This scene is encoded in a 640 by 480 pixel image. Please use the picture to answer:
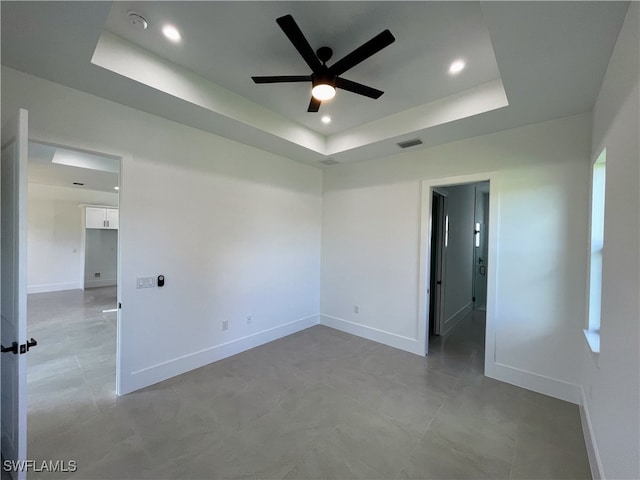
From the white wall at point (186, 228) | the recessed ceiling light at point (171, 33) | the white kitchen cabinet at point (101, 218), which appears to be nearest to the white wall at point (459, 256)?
the white wall at point (186, 228)

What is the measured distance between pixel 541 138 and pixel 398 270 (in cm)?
222

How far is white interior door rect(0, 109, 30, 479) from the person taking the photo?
1.53m

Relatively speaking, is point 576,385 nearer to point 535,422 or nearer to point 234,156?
point 535,422

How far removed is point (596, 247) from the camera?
90.0 inches

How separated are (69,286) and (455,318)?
10.1 metres

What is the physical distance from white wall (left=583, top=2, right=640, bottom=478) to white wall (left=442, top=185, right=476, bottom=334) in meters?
2.80

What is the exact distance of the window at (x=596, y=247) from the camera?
2256 mm

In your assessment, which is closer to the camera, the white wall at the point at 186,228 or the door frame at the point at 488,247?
the white wall at the point at 186,228

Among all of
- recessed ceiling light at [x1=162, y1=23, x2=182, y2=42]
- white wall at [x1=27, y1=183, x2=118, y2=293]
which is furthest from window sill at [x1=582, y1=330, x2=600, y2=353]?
white wall at [x1=27, y1=183, x2=118, y2=293]

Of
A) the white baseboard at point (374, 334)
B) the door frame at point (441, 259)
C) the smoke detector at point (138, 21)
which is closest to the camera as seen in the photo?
the smoke detector at point (138, 21)

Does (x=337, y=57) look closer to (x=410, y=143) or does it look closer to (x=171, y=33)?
(x=171, y=33)

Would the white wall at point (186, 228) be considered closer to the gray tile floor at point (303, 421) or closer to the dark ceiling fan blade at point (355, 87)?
the gray tile floor at point (303, 421)

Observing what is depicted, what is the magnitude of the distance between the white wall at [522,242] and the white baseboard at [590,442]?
1.18ft

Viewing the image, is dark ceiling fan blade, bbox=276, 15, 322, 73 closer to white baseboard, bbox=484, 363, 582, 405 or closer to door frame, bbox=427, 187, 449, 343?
door frame, bbox=427, 187, 449, 343
